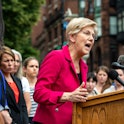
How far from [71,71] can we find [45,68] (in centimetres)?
28

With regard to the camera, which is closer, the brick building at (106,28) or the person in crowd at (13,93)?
the person in crowd at (13,93)

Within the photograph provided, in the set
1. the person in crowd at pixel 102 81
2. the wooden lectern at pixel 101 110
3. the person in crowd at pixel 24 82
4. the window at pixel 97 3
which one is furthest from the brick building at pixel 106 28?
the wooden lectern at pixel 101 110

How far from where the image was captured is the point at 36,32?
88062mm

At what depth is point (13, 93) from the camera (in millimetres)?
6492

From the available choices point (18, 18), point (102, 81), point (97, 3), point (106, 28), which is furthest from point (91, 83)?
point (97, 3)

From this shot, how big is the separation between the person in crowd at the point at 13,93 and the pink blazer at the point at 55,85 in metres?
1.08

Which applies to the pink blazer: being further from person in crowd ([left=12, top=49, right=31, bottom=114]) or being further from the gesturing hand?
person in crowd ([left=12, top=49, right=31, bottom=114])

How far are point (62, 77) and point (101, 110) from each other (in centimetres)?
69

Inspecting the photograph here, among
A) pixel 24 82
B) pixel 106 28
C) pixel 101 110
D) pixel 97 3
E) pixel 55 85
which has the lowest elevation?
pixel 101 110

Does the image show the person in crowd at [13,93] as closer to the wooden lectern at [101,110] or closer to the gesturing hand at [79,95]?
the gesturing hand at [79,95]

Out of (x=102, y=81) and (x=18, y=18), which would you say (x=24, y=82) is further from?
(x=18, y=18)

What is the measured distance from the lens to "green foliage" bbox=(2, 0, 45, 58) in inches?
1117

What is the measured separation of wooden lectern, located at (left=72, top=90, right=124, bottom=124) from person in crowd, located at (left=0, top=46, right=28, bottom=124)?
1.65m

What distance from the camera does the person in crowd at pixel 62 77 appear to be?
521cm
